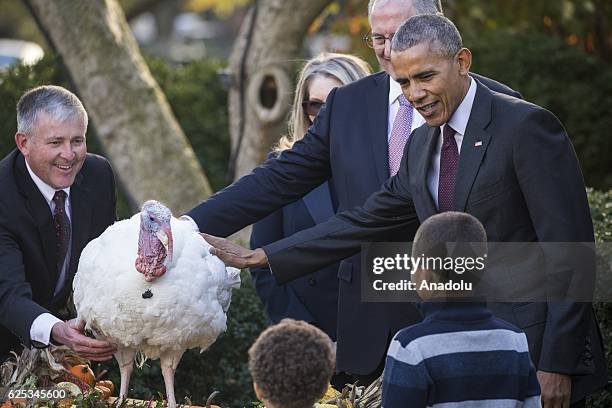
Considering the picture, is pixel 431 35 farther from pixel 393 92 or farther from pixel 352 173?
pixel 352 173

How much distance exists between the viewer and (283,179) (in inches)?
217

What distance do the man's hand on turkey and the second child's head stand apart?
1.19 meters

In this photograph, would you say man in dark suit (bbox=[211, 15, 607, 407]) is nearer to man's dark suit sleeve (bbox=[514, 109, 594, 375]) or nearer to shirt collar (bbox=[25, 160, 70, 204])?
man's dark suit sleeve (bbox=[514, 109, 594, 375])

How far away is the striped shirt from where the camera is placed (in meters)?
3.80

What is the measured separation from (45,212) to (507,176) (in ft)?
7.16

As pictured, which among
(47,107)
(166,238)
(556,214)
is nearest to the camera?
(556,214)

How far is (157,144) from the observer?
949 centimetres

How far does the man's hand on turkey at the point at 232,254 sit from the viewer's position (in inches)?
194

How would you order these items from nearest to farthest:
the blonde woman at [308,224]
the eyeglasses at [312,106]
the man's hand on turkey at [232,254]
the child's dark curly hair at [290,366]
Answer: the child's dark curly hair at [290,366] → the man's hand on turkey at [232,254] → the blonde woman at [308,224] → the eyeglasses at [312,106]

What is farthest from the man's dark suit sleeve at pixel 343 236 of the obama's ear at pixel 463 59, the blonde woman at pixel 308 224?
the blonde woman at pixel 308 224

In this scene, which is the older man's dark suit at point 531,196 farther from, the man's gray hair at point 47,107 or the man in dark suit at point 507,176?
the man's gray hair at point 47,107

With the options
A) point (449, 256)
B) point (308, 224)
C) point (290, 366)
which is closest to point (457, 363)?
point (449, 256)

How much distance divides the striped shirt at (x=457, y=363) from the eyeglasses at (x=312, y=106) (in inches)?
94.7

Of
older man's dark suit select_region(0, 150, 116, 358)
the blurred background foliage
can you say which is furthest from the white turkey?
the blurred background foliage
